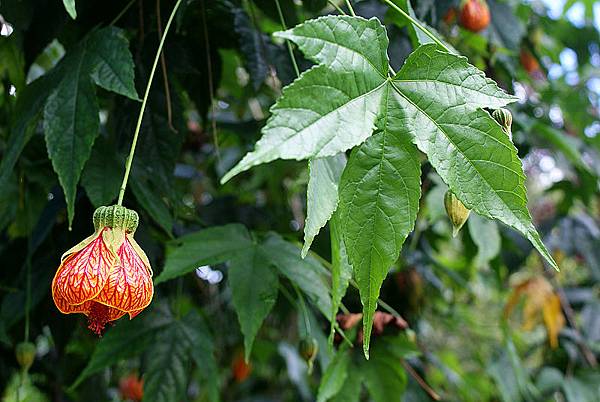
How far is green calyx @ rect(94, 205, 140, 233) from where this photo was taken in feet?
2.08

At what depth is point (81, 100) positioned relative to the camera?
28.6 inches

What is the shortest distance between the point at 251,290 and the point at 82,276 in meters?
0.28

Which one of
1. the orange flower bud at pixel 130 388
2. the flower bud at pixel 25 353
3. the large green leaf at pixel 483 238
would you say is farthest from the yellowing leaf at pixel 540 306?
the flower bud at pixel 25 353

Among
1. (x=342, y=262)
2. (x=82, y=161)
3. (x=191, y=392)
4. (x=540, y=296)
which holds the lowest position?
(x=191, y=392)

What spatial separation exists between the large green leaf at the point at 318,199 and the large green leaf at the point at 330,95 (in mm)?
42

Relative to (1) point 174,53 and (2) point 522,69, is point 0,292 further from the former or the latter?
(2) point 522,69

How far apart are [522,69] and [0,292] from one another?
1.06m

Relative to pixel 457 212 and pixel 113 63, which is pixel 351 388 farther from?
pixel 113 63

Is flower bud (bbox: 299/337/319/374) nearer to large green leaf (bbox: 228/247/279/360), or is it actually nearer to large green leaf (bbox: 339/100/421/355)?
large green leaf (bbox: 228/247/279/360)

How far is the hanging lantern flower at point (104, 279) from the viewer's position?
0.57m

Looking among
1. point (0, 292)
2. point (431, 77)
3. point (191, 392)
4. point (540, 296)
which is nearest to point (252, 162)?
point (431, 77)

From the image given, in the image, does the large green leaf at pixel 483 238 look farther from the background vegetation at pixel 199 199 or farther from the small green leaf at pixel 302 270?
the small green leaf at pixel 302 270

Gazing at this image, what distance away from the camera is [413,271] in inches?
55.2

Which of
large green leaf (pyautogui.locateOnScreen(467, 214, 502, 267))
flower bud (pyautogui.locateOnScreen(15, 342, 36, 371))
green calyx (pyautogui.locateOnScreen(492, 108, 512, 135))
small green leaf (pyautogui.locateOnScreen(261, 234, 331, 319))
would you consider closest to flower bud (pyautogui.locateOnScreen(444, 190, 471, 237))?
green calyx (pyautogui.locateOnScreen(492, 108, 512, 135))
